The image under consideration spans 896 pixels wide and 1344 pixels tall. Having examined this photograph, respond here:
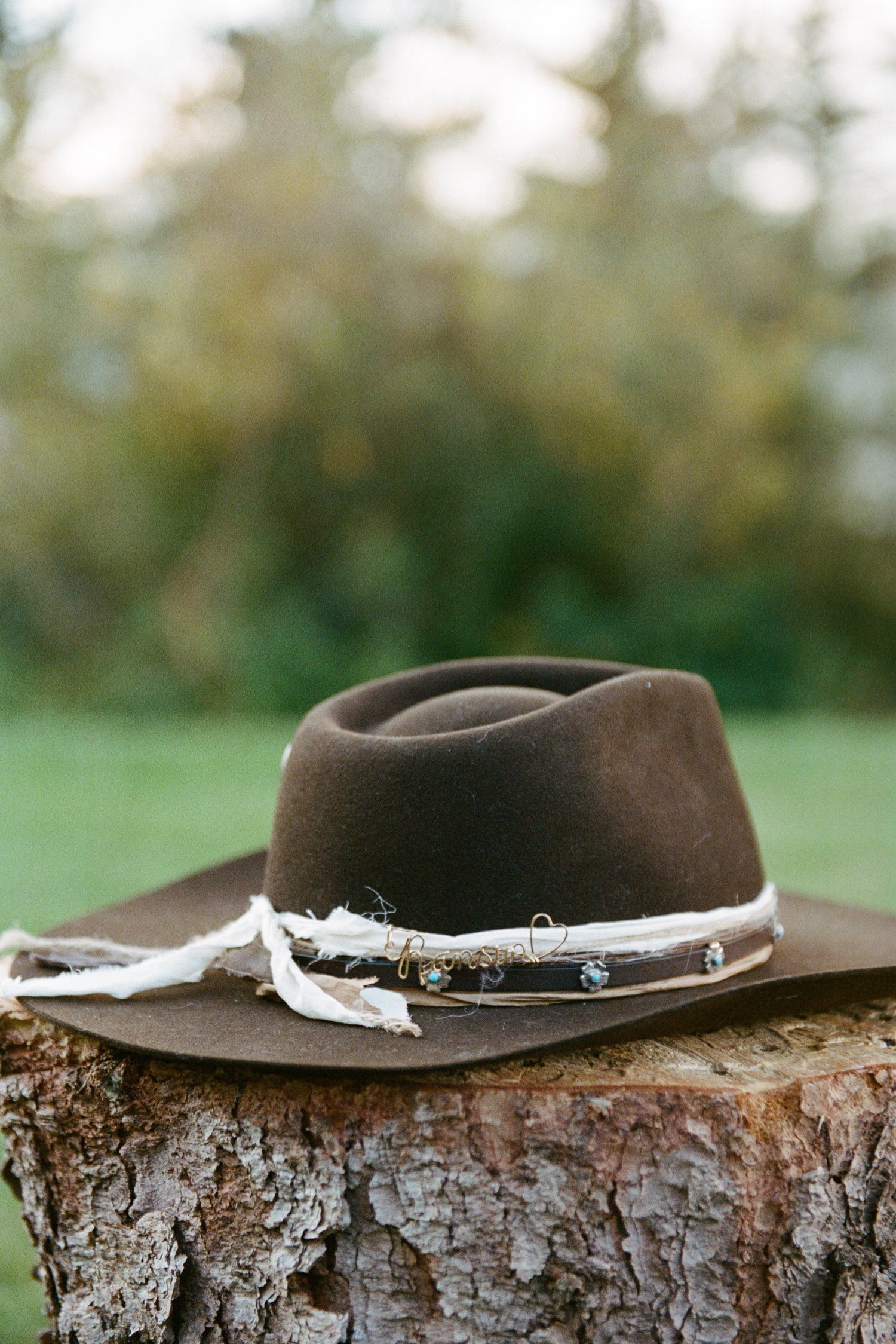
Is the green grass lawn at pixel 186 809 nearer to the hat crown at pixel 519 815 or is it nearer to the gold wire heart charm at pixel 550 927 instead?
the hat crown at pixel 519 815

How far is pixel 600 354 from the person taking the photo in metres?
8.90

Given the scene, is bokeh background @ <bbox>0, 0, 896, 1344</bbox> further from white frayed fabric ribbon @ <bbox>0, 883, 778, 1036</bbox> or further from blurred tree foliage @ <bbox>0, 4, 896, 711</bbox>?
white frayed fabric ribbon @ <bbox>0, 883, 778, 1036</bbox>

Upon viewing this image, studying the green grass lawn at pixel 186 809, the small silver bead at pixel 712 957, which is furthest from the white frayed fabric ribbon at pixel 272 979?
the green grass lawn at pixel 186 809

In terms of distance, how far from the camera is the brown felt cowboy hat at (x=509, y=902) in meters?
1.38

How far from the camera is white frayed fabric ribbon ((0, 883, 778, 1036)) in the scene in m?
1.39

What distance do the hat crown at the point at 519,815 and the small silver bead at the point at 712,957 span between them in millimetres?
53

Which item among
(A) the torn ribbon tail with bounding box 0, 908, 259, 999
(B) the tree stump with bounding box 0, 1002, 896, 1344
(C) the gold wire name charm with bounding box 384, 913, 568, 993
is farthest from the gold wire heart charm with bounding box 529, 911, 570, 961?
(A) the torn ribbon tail with bounding box 0, 908, 259, 999

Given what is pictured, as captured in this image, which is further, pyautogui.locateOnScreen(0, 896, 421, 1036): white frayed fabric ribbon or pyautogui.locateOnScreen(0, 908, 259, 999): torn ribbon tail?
pyautogui.locateOnScreen(0, 908, 259, 999): torn ribbon tail

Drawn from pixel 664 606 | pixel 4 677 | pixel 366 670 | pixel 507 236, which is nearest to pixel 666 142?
pixel 507 236

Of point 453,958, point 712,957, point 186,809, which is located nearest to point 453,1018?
point 453,958

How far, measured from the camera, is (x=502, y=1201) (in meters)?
1.30

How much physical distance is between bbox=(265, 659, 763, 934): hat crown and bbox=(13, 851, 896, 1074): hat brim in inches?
4.2

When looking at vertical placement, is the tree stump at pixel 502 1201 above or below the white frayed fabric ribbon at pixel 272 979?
below

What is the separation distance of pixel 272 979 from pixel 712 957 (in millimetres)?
555
